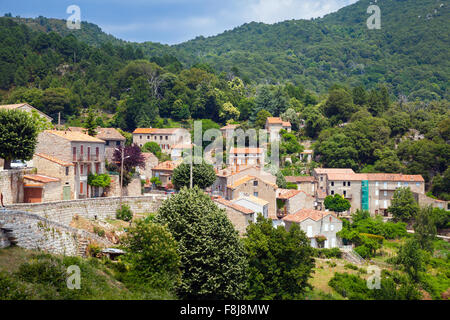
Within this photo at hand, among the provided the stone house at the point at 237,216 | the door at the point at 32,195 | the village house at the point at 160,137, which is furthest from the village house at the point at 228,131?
the door at the point at 32,195

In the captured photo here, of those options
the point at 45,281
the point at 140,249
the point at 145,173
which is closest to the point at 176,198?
the point at 140,249

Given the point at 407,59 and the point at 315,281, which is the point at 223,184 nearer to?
the point at 315,281

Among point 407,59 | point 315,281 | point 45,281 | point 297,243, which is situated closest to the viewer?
point 45,281

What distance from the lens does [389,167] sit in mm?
64750

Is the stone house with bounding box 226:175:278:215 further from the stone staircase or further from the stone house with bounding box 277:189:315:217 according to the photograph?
the stone staircase

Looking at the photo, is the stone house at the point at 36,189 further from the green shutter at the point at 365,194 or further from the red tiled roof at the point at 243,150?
the green shutter at the point at 365,194

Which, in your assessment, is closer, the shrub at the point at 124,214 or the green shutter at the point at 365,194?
the shrub at the point at 124,214

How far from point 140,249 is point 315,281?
1656cm

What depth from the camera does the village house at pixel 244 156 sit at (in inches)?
2447

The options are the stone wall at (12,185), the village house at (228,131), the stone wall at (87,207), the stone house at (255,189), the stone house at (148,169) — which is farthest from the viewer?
the village house at (228,131)

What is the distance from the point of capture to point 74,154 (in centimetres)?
3331

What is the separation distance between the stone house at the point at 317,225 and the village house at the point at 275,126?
31.3m

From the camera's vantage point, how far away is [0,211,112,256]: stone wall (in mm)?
20031

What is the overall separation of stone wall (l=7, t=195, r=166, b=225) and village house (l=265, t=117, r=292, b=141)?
1669 inches
